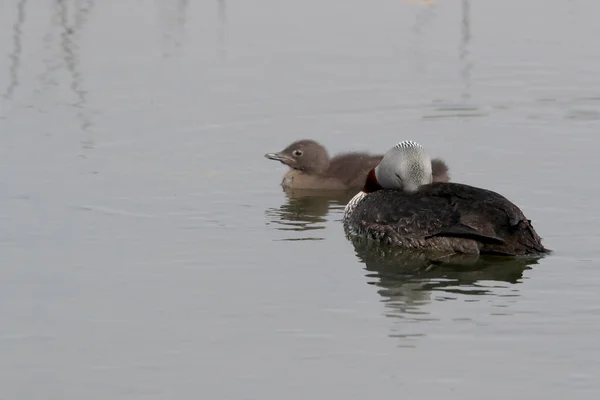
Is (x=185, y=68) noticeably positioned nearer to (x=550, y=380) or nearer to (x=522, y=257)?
(x=522, y=257)

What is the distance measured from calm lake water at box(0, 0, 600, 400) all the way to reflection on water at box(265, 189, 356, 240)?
4 cm

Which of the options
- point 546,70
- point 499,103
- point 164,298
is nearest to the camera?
point 164,298

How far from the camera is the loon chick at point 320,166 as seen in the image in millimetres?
11992

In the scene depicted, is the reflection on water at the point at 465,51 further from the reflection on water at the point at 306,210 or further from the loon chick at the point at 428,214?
the loon chick at the point at 428,214

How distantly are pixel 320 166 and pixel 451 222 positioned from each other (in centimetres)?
257

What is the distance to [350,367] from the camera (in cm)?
742

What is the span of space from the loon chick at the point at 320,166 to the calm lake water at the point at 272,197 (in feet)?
0.64

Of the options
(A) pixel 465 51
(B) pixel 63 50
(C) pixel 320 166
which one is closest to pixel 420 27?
(A) pixel 465 51

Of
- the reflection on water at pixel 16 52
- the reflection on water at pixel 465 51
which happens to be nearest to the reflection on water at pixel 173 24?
the reflection on water at pixel 16 52

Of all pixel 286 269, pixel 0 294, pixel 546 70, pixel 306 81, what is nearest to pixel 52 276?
pixel 0 294

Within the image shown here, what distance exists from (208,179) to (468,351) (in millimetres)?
4538

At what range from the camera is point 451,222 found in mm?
9914

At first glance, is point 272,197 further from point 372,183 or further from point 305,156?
point 372,183

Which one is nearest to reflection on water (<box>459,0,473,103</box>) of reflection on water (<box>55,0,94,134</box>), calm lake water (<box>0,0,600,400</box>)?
calm lake water (<box>0,0,600,400</box>)
